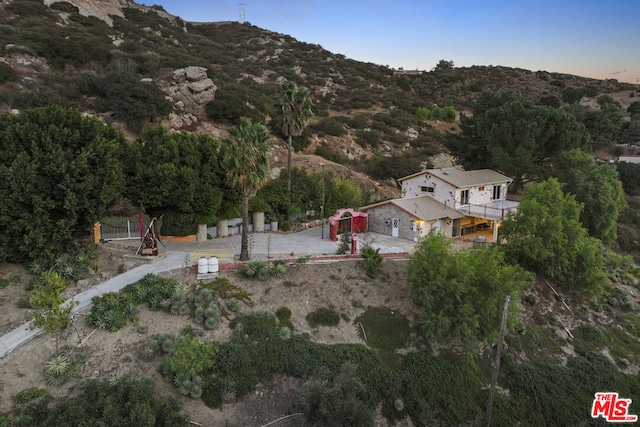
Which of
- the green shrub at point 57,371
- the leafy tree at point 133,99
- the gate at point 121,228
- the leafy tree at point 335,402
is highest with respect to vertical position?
the leafy tree at point 133,99

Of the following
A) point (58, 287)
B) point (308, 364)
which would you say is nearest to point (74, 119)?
point (58, 287)

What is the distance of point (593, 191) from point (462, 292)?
22.8 m

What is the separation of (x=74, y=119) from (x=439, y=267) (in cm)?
2329

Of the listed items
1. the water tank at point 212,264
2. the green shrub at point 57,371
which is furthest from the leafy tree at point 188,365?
the water tank at point 212,264

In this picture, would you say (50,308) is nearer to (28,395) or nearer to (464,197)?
(28,395)

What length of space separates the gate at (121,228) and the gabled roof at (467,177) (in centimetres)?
2491

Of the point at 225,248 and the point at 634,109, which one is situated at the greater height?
the point at 634,109

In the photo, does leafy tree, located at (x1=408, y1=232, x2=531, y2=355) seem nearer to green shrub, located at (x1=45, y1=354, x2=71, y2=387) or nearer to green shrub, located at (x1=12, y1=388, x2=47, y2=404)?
green shrub, located at (x1=45, y1=354, x2=71, y2=387)

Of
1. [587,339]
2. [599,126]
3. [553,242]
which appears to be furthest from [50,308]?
[599,126]

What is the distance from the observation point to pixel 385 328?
23703 mm

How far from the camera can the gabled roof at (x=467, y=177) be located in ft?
122

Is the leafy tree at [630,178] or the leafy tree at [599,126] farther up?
the leafy tree at [599,126]

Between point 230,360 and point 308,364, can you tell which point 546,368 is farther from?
point 230,360

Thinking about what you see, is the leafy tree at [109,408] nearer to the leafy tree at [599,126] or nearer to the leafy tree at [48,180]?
the leafy tree at [48,180]
